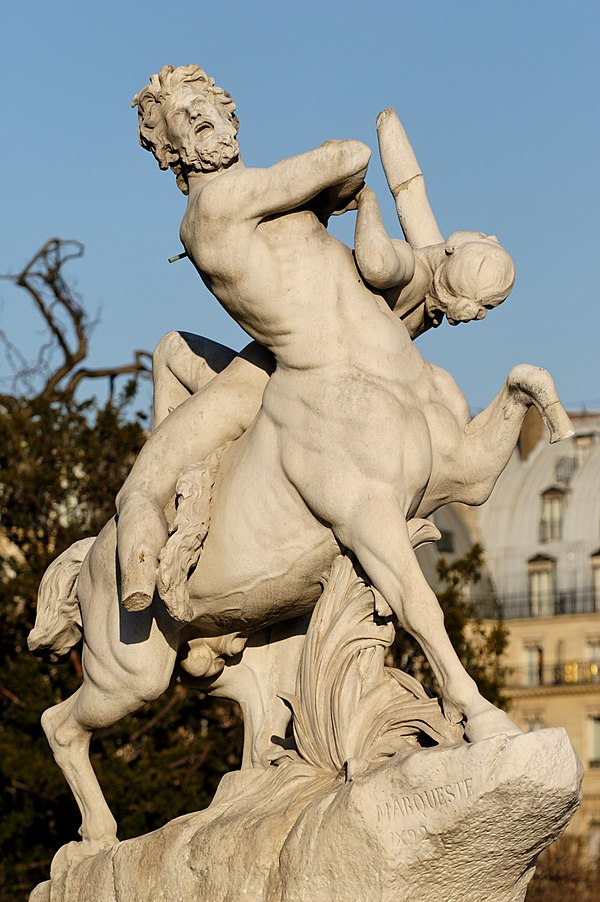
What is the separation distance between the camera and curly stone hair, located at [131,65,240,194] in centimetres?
750

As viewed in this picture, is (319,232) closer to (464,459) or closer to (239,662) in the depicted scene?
(464,459)

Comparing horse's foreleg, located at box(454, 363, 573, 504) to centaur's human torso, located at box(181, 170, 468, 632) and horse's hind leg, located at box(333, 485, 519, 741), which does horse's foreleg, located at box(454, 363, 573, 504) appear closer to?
centaur's human torso, located at box(181, 170, 468, 632)

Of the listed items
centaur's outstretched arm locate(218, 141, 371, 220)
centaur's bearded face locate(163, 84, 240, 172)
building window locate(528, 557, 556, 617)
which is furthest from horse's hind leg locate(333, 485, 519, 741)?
building window locate(528, 557, 556, 617)

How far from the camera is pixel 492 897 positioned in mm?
6699

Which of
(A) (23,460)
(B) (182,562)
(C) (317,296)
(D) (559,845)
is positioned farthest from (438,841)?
(D) (559,845)

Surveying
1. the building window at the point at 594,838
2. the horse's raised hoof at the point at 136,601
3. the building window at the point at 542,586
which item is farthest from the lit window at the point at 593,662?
the horse's raised hoof at the point at 136,601

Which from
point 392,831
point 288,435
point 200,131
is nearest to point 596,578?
point 200,131

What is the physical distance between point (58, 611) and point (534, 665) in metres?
48.8

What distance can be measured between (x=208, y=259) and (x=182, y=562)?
1.12m

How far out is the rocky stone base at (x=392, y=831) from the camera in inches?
246

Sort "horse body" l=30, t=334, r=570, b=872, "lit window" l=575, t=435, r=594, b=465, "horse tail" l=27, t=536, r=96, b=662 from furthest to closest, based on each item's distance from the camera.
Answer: "lit window" l=575, t=435, r=594, b=465, "horse tail" l=27, t=536, r=96, b=662, "horse body" l=30, t=334, r=570, b=872

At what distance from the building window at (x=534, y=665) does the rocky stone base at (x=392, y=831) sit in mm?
48239

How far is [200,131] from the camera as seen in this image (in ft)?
24.3

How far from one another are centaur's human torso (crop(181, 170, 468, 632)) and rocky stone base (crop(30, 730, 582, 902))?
782mm
